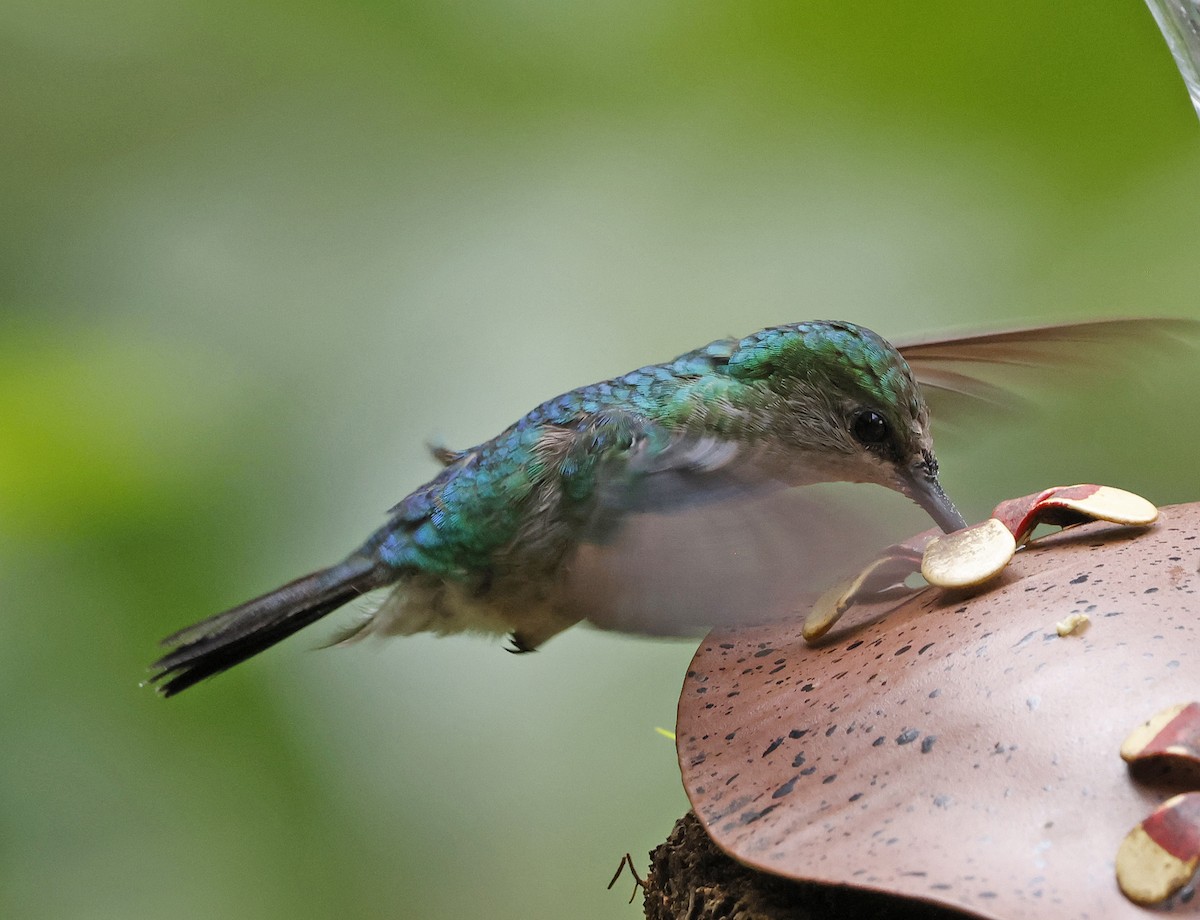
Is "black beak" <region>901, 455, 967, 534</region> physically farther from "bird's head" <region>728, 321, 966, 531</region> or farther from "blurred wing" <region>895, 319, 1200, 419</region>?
"blurred wing" <region>895, 319, 1200, 419</region>

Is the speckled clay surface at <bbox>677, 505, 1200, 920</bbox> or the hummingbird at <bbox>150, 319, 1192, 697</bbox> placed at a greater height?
the hummingbird at <bbox>150, 319, 1192, 697</bbox>

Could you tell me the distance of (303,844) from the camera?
2131mm

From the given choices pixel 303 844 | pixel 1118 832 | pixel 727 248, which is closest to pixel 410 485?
pixel 303 844

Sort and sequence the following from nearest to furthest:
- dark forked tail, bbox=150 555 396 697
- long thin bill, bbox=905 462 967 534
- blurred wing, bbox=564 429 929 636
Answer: blurred wing, bbox=564 429 929 636 < long thin bill, bbox=905 462 967 534 < dark forked tail, bbox=150 555 396 697

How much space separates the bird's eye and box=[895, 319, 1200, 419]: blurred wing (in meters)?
0.16

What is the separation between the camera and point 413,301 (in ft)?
7.91

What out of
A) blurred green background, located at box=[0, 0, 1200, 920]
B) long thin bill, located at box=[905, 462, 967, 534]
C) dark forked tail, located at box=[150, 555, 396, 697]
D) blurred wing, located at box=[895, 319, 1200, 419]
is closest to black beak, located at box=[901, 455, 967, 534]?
long thin bill, located at box=[905, 462, 967, 534]

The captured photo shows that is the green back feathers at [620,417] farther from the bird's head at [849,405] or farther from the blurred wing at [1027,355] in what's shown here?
the blurred wing at [1027,355]

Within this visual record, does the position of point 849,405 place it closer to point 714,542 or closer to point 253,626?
point 714,542

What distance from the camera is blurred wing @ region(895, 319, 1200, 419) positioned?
4.28ft

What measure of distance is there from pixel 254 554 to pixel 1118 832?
1.73m

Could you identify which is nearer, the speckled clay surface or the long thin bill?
the speckled clay surface

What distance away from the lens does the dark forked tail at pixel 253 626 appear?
145 cm

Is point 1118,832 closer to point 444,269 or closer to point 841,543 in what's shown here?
point 841,543
